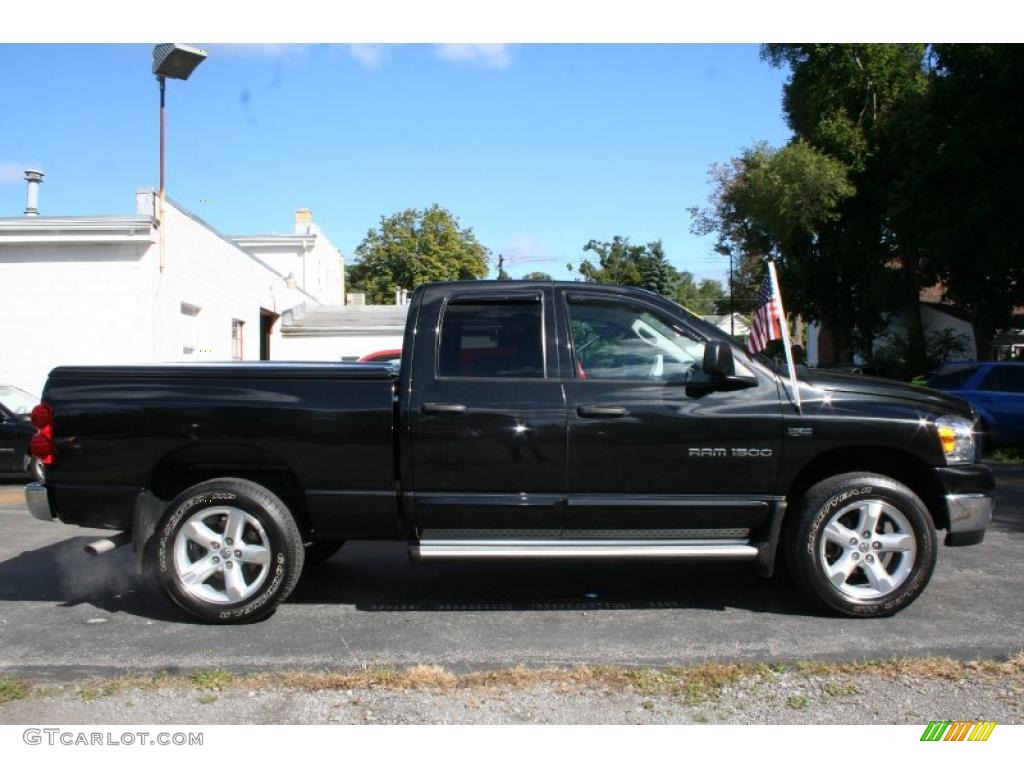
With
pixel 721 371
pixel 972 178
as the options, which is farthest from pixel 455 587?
pixel 972 178

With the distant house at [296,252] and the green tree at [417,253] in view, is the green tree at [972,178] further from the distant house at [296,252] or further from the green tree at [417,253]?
the green tree at [417,253]

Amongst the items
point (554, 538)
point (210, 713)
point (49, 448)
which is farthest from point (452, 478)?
point (49, 448)

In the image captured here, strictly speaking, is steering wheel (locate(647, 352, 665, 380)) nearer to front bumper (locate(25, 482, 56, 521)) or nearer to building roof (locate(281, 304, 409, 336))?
front bumper (locate(25, 482, 56, 521))

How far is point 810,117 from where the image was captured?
89.9 ft

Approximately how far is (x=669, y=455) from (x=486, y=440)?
1035 millimetres

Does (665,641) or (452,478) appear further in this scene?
(452,478)

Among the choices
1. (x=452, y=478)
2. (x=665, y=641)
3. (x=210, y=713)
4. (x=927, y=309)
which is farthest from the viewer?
(x=927, y=309)

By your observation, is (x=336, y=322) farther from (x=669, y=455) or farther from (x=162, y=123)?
(x=669, y=455)

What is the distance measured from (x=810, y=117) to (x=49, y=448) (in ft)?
87.8

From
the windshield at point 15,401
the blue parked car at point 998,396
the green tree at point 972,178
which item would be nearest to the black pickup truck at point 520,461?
the windshield at point 15,401

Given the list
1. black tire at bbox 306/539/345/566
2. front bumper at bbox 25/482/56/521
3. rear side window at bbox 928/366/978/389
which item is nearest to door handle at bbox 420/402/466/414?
black tire at bbox 306/539/345/566

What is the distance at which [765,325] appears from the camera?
17.9 feet

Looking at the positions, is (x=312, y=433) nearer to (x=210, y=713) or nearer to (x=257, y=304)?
(x=210, y=713)

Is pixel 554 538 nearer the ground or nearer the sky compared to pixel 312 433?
nearer the ground
